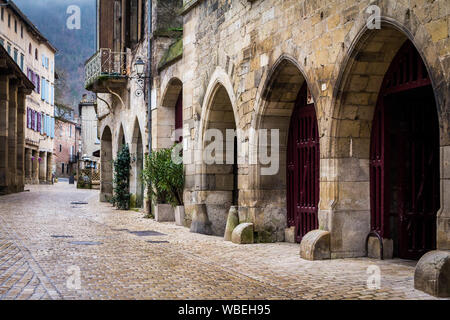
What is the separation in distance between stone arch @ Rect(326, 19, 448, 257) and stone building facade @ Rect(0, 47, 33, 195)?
20.2m

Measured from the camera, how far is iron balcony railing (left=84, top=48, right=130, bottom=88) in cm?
2056

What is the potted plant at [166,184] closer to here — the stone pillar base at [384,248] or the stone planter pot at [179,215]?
the stone planter pot at [179,215]

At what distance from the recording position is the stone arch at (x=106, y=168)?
83.1 feet

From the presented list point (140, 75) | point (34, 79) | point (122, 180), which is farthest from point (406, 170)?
point (34, 79)

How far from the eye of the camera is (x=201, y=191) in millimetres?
12578

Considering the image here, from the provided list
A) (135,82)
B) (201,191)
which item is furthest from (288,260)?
(135,82)

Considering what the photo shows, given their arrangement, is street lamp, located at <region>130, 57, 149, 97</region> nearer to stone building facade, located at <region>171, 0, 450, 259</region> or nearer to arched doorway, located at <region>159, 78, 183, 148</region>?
arched doorway, located at <region>159, 78, 183, 148</region>

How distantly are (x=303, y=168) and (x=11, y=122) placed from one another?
2220 cm

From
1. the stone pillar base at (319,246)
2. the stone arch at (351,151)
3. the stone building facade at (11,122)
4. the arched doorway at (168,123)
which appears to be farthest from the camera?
the stone building facade at (11,122)

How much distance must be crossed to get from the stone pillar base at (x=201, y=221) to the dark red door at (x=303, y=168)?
233cm

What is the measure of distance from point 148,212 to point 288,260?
895 cm

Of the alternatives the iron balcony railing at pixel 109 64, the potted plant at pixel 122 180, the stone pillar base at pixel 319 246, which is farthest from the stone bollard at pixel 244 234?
the iron balcony railing at pixel 109 64

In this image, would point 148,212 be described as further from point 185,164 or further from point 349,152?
point 349,152

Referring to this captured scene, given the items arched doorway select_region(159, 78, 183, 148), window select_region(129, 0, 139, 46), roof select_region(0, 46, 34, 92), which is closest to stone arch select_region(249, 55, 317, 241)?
arched doorway select_region(159, 78, 183, 148)
